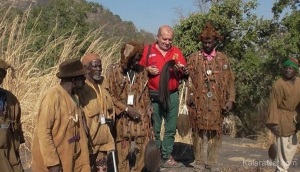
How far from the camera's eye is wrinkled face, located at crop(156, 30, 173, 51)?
7.55 meters

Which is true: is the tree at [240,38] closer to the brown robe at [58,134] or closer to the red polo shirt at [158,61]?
the red polo shirt at [158,61]

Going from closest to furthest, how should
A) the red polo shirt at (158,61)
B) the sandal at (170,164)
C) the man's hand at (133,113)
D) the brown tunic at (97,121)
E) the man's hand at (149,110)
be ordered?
the brown tunic at (97,121)
the man's hand at (133,113)
the man's hand at (149,110)
the red polo shirt at (158,61)
the sandal at (170,164)

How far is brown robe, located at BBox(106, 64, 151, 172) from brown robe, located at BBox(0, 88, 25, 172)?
170 centimetres

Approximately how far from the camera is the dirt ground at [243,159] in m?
8.23

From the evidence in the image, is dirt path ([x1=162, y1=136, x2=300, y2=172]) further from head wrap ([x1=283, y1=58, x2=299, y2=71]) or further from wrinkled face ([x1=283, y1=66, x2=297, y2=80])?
head wrap ([x1=283, y1=58, x2=299, y2=71])

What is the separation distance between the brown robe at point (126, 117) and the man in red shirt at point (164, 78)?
1.48 feet

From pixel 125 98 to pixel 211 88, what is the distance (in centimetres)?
124

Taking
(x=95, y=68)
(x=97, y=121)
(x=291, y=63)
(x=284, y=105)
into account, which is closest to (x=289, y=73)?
(x=291, y=63)

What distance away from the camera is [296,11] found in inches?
436

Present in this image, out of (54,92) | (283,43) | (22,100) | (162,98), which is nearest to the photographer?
(54,92)

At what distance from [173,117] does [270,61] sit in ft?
14.0

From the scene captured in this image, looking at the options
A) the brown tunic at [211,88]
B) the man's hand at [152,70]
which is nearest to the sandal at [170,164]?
the brown tunic at [211,88]

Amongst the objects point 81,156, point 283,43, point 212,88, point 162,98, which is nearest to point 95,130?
point 81,156

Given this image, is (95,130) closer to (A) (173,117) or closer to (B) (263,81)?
(A) (173,117)
